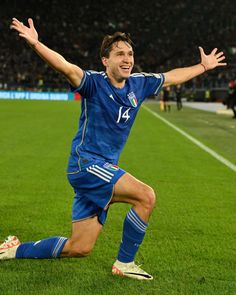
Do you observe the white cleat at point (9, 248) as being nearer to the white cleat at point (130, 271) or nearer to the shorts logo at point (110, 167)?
the white cleat at point (130, 271)

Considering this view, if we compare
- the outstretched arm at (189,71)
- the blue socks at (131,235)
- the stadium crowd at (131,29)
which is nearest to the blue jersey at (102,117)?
the blue socks at (131,235)

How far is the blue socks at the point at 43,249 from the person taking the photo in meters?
4.98

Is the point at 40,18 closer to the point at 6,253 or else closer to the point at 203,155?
the point at 203,155

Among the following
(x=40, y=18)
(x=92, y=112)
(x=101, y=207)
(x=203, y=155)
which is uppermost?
(x=40, y=18)

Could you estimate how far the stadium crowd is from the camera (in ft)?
238

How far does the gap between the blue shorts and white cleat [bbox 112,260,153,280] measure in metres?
0.42

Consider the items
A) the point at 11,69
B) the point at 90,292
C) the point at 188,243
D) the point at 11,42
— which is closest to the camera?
the point at 90,292

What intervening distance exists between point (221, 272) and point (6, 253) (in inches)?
73.7

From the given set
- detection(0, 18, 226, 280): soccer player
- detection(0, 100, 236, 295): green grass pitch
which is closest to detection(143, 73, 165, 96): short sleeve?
detection(0, 18, 226, 280): soccer player

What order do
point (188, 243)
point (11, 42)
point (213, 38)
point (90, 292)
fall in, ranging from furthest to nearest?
1. point (213, 38)
2. point (11, 42)
3. point (188, 243)
4. point (90, 292)

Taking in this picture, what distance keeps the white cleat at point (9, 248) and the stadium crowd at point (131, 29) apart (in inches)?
2544

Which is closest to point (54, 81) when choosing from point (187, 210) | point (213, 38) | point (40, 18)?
point (40, 18)

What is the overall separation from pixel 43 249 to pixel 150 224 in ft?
6.52

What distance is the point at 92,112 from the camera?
468 centimetres
